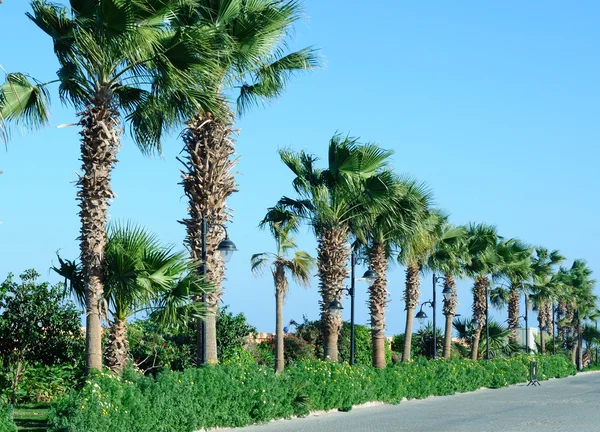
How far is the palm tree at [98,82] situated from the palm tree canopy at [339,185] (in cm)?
1039

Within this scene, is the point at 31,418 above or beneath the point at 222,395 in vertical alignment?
beneath

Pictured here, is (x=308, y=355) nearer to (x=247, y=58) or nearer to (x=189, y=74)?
(x=247, y=58)

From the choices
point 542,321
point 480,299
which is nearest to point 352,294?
point 480,299

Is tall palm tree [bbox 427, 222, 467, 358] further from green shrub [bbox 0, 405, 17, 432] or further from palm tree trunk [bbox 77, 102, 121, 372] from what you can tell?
green shrub [bbox 0, 405, 17, 432]

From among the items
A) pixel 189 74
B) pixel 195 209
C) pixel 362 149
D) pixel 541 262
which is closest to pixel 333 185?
pixel 362 149

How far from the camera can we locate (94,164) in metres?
16.4

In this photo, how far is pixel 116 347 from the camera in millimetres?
17047

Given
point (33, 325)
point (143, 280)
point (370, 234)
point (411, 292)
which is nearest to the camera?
point (143, 280)

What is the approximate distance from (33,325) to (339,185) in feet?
34.1

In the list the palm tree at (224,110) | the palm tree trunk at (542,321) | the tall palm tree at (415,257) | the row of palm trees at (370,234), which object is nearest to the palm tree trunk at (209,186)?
the palm tree at (224,110)

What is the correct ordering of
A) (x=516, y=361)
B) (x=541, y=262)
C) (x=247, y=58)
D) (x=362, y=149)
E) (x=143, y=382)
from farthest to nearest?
(x=541, y=262) < (x=516, y=361) < (x=362, y=149) < (x=247, y=58) < (x=143, y=382)

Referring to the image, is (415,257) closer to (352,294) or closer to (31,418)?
(352,294)

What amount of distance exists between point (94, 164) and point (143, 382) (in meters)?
4.13

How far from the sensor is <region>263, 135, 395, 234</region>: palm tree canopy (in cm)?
2669
